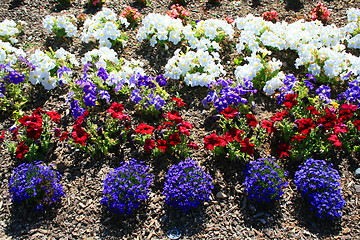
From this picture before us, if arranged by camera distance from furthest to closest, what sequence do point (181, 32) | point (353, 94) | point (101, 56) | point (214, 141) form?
point (181, 32) → point (101, 56) → point (353, 94) → point (214, 141)

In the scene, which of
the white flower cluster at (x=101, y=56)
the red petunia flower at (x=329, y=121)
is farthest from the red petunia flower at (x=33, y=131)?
the red petunia flower at (x=329, y=121)

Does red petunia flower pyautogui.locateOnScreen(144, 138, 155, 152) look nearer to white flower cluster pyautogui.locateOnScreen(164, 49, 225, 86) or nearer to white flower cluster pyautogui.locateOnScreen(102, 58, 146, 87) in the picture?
white flower cluster pyautogui.locateOnScreen(102, 58, 146, 87)

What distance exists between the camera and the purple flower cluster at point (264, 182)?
4.24 metres

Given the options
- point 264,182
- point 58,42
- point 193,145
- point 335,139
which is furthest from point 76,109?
point 335,139

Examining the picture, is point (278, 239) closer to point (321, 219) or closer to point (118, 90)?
point (321, 219)

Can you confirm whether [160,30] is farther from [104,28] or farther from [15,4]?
[15,4]

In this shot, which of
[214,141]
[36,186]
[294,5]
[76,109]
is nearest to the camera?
[36,186]

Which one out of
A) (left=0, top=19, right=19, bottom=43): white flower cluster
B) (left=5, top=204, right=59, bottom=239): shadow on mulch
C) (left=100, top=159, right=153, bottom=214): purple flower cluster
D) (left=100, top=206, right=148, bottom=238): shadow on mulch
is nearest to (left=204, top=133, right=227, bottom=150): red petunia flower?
(left=100, top=159, right=153, bottom=214): purple flower cluster

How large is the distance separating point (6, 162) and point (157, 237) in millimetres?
2289

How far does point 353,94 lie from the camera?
5152mm

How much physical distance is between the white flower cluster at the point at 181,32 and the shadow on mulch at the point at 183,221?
2.97 meters

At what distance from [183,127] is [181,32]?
2.50 m

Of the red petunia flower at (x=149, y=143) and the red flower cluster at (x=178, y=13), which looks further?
the red flower cluster at (x=178, y=13)

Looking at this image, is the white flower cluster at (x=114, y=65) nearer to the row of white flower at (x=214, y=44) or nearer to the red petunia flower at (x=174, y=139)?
the row of white flower at (x=214, y=44)
